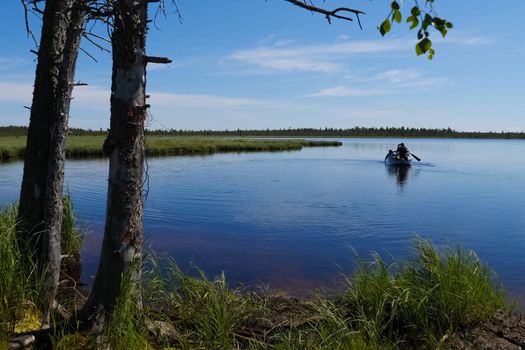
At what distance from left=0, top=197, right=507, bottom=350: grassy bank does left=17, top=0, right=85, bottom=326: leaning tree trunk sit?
12.9 inches

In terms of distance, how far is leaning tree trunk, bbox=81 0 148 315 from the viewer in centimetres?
498

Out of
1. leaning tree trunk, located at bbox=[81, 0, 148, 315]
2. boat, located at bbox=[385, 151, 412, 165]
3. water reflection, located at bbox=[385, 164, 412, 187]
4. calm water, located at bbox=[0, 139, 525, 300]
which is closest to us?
leaning tree trunk, located at bbox=[81, 0, 148, 315]

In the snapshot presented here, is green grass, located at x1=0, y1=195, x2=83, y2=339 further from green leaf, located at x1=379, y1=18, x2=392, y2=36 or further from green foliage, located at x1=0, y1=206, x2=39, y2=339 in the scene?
green leaf, located at x1=379, y1=18, x2=392, y2=36

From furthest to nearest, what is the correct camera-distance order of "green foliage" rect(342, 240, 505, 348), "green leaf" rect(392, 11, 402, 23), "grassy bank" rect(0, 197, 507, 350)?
"green foliage" rect(342, 240, 505, 348) < "grassy bank" rect(0, 197, 507, 350) < "green leaf" rect(392, 11, 402, 23)

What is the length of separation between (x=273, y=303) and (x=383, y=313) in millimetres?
1923

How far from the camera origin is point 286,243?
14.3 m

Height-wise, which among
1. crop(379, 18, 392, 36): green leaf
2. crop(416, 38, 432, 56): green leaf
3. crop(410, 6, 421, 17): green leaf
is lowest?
crop(416, 38, 432, 56): green leaf

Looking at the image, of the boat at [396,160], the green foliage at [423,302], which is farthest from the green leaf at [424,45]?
the boat at [396,160]

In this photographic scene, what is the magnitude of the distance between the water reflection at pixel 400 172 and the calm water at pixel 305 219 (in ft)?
1.13

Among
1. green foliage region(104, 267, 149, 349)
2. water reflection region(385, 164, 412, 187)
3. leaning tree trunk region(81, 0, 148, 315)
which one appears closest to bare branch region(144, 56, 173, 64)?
leaning tree trunk region(81, 0, 148, 315)

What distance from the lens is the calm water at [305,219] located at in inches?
471

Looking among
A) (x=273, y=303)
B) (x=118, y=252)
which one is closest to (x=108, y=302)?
(x=118, y=252)

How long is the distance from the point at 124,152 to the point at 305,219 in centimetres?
1337

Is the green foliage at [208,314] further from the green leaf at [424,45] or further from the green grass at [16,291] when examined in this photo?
the green leaf at [424,45]
